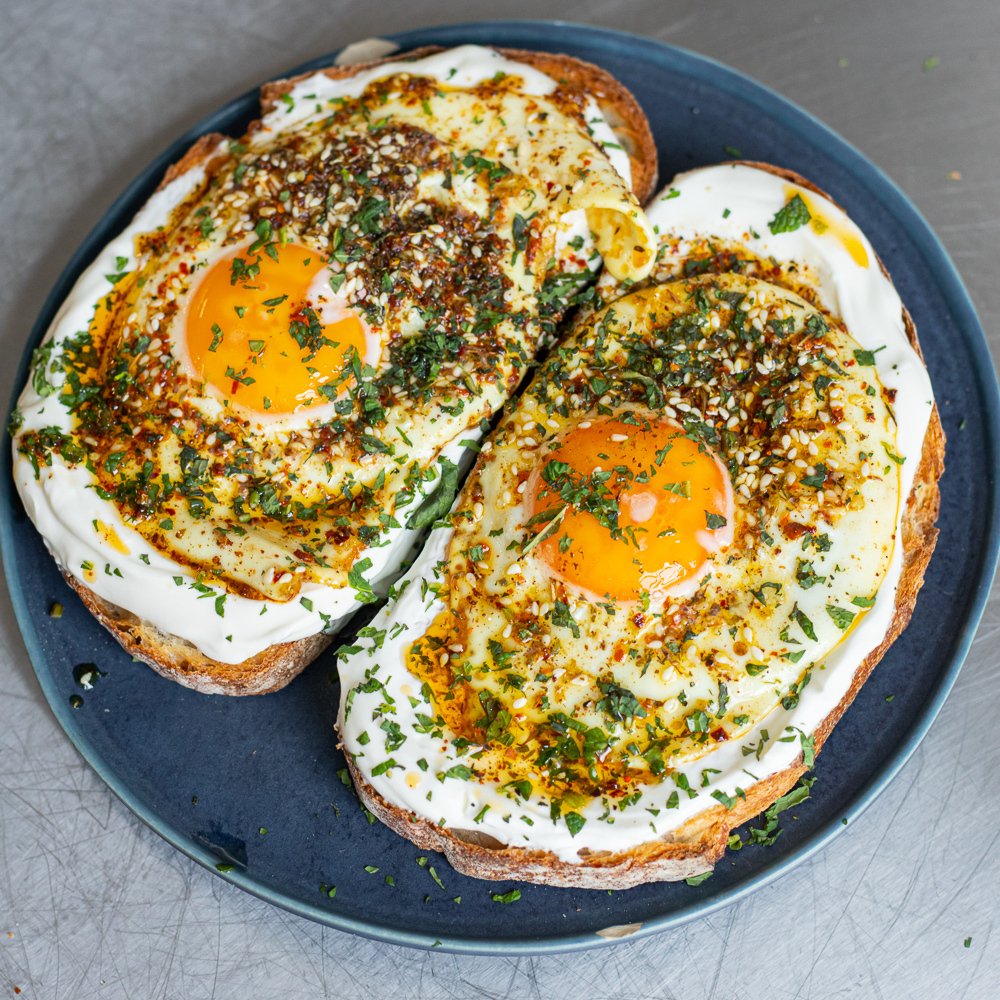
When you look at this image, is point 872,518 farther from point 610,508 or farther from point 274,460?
point 274,460

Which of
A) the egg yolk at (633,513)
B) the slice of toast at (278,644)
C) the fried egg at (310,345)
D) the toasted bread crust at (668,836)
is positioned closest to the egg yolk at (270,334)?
the fried egg at (310,345)

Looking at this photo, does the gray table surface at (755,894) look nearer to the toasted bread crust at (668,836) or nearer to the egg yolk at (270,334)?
the toasted bread crust at (668,836)

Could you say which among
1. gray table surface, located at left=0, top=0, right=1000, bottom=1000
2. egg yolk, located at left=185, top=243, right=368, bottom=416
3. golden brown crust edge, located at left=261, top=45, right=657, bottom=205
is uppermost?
golden brown crust edge, located at left=261, top=45, right=657, bottom=205

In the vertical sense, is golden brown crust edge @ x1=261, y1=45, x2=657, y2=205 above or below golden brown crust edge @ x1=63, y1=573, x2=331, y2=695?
above

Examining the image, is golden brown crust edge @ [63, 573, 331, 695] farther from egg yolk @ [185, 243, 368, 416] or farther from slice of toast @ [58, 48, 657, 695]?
egg yolk @ [185, 243, 368, 416]

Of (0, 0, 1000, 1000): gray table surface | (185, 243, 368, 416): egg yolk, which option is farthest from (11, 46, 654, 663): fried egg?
(0, 0, 1000, 1000): gray table surface
